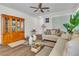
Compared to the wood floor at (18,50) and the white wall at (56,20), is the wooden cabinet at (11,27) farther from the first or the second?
the white wall at (56,20)

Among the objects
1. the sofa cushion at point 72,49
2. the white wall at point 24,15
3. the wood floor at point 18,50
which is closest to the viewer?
the sofa cushion at point 72,49

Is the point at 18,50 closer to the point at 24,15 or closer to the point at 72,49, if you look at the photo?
the point at 24,15

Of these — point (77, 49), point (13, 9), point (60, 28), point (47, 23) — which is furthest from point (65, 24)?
point (13, 9)

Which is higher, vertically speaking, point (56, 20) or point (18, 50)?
point (56, 20)

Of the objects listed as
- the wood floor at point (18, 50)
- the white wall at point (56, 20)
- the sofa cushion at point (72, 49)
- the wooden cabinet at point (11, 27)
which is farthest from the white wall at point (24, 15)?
the sofa cushion at point (72, 49)

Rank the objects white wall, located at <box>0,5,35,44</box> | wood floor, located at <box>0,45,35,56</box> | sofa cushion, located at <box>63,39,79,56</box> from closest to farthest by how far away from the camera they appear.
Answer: sofa cushion, located at <box>63,39,79,56</box> < white wall, located at <box>0,5,35,44</box> < wood floor, located at <box>0,45,35,56</box>

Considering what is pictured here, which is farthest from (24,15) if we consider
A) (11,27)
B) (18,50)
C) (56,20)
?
(18,50)

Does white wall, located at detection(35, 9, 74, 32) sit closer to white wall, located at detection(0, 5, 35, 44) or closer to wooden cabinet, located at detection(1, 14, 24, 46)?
white wall, located at detection(0, 5, 35, 44)

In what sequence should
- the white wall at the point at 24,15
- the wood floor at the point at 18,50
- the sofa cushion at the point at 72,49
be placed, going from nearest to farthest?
the sofa cushion at the point at 72,49, the white wall at the point at 24,15, the wood floor at the point at 18,50

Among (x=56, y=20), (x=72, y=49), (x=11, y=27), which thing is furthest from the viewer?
(x=11, y=27)

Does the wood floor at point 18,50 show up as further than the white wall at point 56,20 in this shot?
Yes

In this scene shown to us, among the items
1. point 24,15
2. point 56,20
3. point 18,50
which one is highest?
point 24,15

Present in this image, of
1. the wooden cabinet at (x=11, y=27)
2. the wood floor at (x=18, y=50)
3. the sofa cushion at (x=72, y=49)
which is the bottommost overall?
the wood floor at (x=18, y=50)

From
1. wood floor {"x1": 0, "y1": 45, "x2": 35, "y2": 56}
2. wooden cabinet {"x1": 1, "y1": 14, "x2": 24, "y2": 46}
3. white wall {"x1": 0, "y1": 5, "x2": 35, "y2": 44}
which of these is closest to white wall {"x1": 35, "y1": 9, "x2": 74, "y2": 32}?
white wall {"x1": 0, "y1": 5, "x2": 35, "y2": 44}
